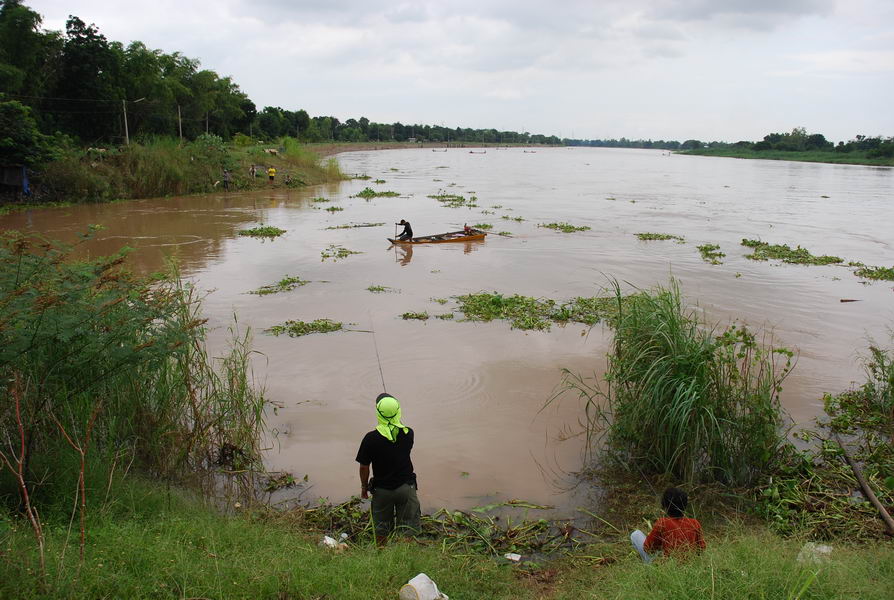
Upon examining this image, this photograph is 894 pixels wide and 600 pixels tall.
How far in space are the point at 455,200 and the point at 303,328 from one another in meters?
24.3

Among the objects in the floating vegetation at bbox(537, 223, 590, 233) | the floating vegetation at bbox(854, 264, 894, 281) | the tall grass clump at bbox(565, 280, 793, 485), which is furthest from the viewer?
the floating vegetation at bbox(537, 223, 590, 233)

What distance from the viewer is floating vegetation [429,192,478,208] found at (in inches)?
1297

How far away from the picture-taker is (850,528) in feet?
16.5

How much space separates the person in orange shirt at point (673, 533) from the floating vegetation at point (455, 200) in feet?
94.4

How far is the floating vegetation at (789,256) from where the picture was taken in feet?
62.1

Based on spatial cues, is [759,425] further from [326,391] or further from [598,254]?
[598,254]

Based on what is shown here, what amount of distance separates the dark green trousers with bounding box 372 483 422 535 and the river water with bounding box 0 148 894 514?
1.05m

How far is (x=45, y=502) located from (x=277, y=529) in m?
1.67

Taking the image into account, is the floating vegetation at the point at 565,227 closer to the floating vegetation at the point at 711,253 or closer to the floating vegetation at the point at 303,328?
the floating vegetation at the point at 711,253

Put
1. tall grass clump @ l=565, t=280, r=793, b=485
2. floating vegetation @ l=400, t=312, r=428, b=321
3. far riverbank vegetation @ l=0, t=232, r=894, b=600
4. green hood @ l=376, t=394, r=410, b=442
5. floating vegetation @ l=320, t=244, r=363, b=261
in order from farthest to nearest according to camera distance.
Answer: floating vegetation @ l=320, t=244, r=363, b=261, floating vegetation @ l=400, t=312, r=428, b=321, tall grass clump @ l=565, t=280, r=793, b=485, green hood @ l=376, t=394, r=410, b=442, far riverbank vegetation @ l=0, t=232, r=894, b=600

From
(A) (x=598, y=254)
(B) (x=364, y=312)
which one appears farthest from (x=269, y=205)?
(B) (x=364, y=312)

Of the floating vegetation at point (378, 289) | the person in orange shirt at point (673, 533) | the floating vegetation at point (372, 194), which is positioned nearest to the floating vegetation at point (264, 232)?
the floating vegetation at point (378, 289)

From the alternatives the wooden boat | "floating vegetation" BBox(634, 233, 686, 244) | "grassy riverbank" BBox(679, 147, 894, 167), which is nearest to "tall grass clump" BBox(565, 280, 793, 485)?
the wooden boat

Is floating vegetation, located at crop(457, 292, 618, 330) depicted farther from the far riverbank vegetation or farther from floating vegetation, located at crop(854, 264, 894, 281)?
floating vegetation, located at crop(854, 264, 894, 281)
